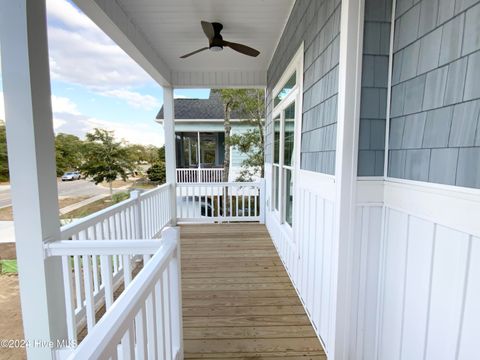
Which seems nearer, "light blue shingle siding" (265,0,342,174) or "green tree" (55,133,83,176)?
"light blue shingle siding" (265,0,342,174)

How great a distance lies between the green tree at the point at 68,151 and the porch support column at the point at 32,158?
8.99ft

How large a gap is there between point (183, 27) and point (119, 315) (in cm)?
333

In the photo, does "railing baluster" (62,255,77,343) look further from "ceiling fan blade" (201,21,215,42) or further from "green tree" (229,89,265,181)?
"green tree" (229,89,265,181)

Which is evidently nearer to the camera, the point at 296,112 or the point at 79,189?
the point at 296,112

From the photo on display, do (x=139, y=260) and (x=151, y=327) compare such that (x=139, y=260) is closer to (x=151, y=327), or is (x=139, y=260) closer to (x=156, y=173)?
(x=151, y=327)

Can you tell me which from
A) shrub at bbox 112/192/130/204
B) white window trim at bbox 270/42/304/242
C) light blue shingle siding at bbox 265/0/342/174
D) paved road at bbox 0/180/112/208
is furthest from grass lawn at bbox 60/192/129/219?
light blue shingle siding at bbox 265/0/342/174

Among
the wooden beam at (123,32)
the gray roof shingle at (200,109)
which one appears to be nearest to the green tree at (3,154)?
the wooden beam at (123,32)

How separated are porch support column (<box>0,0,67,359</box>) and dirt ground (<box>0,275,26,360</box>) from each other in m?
0.49

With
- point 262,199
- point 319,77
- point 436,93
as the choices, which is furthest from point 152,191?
point 436,93

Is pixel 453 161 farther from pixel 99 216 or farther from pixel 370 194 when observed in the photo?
pixel 99 216

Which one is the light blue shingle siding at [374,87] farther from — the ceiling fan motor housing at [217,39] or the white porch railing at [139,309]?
the ceiling fan motor housing at [217,39]

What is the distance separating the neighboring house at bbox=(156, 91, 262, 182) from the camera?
8492 millimetres

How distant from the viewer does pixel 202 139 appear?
354 inches

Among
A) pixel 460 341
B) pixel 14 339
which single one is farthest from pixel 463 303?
pixel 14 339
